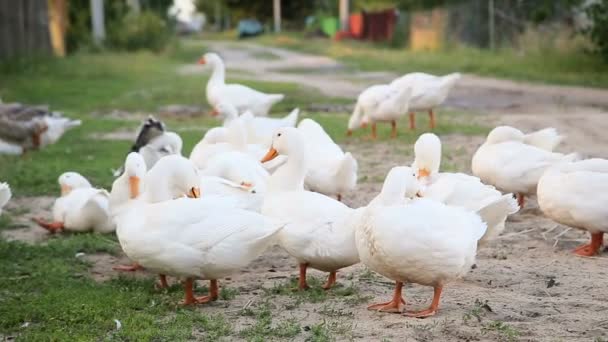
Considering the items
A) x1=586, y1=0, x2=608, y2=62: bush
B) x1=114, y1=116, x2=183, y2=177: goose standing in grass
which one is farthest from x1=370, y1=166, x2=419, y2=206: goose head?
x1=586, y1=0, x2=608, y2=62: bush

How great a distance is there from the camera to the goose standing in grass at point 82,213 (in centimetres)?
804

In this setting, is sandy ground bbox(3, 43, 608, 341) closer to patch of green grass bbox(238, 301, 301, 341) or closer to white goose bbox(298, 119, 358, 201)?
patch of green grass bbox(238, 301, 301, 341)

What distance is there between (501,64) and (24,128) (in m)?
15.1

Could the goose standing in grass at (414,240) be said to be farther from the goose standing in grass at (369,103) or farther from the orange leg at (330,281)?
the goose standing in grass at (369,103)

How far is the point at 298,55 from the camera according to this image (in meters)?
38.5

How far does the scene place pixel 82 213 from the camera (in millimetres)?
8070

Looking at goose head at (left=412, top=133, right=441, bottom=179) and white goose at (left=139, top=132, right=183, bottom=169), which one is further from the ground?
goose head at (left=412, top=133, right=441, bottom=179)

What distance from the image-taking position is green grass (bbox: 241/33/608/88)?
21344mm

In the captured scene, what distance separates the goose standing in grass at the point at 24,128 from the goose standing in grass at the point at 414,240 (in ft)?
25.8

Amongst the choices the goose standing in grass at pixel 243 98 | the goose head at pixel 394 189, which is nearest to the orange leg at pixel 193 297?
the goose head at pixel 394 189

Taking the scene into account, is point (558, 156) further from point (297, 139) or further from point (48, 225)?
point (48, 225)

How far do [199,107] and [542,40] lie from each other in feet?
35.4

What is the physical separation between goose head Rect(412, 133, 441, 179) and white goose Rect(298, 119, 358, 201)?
0.78 metres

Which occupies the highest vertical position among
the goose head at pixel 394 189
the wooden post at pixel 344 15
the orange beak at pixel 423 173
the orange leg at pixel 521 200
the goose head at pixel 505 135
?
the goose head at pixel 394 189
